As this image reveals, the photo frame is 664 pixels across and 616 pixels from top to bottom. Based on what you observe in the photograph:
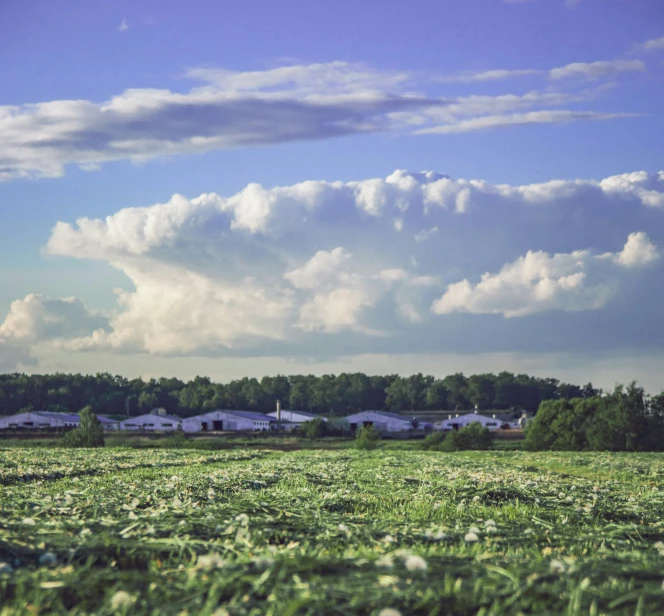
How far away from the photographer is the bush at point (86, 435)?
222ft

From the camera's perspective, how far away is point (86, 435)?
68.3 metres

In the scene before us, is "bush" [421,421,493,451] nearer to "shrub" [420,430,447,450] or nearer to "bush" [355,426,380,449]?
"shrub" [420,430,447,450]

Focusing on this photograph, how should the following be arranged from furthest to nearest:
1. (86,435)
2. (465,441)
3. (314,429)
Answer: (314,429) < (465,441) < (86,435)

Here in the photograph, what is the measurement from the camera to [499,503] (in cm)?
1435

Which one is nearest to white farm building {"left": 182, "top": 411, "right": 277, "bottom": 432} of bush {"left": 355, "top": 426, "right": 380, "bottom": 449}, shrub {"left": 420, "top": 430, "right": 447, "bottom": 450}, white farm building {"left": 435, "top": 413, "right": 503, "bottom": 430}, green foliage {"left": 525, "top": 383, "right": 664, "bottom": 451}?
white farm building {"left": 435, "top": 413, "right": 503, "bottom": 430}

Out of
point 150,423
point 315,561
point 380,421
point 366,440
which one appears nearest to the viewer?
point 315,561

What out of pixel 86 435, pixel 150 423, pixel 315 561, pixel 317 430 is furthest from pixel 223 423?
pixel 315 561

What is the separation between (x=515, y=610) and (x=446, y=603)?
463 mm

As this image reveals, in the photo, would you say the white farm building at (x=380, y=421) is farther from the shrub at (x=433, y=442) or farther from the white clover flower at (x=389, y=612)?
the white clover flower at (x=389, y=612)

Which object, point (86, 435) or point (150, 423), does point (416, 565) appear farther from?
point (150, 423)

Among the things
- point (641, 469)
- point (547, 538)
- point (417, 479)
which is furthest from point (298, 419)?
point (547, 538)

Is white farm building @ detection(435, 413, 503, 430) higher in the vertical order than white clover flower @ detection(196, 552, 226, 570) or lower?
lower

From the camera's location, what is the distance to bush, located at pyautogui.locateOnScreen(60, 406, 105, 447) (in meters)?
67.6

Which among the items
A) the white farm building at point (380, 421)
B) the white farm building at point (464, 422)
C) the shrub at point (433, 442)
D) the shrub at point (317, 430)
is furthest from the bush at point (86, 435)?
the white farm building at point (464, 422)
